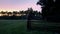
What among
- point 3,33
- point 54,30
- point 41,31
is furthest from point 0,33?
point 54,30

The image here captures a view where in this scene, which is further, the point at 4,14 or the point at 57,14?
the point at 4,14

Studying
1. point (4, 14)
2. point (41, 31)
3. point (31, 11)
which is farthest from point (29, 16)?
point (4, 14)

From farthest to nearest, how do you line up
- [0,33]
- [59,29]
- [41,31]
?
[0,33]
[41,31]
[59,29]

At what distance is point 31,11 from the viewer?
4.75m

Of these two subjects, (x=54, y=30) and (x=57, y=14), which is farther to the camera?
(x=54, y=30)

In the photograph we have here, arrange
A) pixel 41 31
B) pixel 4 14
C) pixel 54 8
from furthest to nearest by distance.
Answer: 1. pixel 4 14
2. pixel 41 31
3. pixel 54 8

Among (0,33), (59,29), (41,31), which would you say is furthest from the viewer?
(0,33)

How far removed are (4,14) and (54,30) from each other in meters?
2.66

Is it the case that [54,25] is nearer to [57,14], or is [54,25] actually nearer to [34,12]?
[57,14]

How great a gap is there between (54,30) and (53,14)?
43 centimetres

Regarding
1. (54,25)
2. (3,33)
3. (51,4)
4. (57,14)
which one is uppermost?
(51,4)

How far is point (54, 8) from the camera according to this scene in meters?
2.89

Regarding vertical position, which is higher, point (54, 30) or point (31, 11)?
point (31, 11)

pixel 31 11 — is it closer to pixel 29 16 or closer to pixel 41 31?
pixel 29 16
